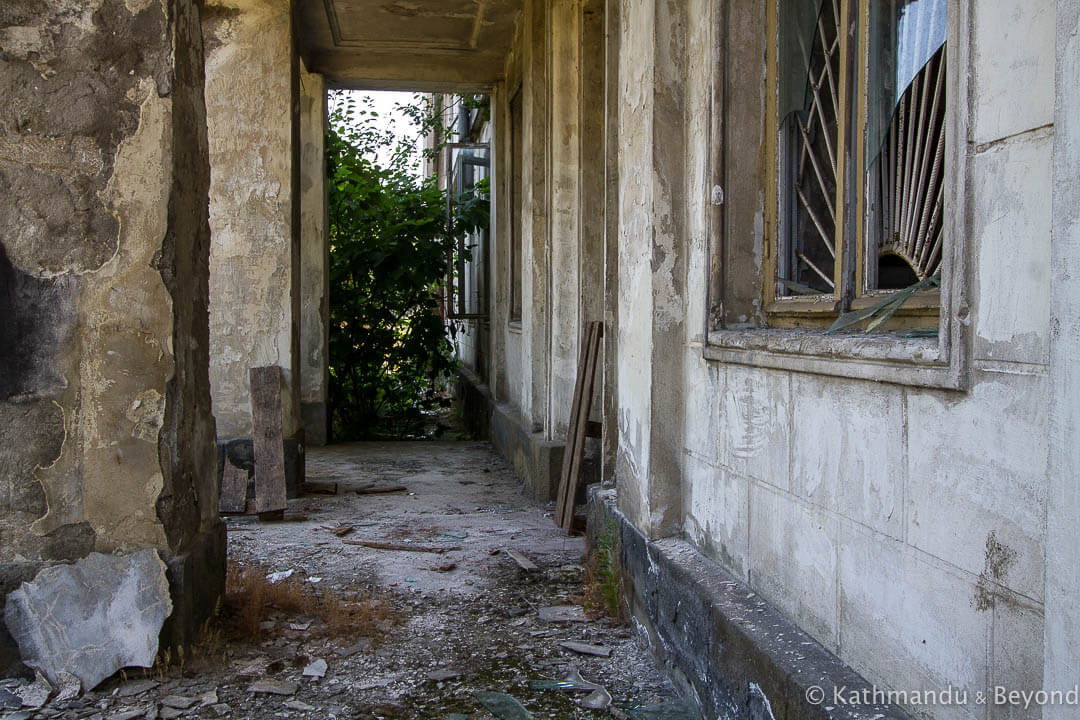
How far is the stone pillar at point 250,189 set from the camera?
7.00 m

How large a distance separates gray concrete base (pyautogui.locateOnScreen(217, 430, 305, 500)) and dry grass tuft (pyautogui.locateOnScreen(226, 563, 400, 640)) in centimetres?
217

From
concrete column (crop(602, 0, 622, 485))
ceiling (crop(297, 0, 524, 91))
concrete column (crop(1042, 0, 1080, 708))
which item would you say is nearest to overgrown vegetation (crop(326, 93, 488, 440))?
ceiling (crop(297, 0, 524, 91))

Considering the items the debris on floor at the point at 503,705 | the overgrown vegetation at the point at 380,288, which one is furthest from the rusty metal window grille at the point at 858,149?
the overgrown vegetation at the point at 380,288

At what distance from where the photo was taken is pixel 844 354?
226 cm

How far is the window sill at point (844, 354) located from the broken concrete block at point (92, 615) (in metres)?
2.20

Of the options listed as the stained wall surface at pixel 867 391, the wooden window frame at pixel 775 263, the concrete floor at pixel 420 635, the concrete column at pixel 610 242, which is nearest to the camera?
the stained wall surface at pixel 867 391

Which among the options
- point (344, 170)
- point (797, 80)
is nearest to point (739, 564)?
point (797, 80)

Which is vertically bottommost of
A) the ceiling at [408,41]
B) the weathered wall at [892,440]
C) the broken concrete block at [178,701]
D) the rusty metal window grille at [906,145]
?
the broken concrete block at [178,701]

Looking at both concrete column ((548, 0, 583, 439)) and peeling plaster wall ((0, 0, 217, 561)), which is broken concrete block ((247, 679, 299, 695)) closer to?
peeling plaster wall ((0, 0, 217, 561))

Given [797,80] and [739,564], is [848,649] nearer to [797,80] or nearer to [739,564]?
[739,564]

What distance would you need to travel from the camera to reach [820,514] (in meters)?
2.45

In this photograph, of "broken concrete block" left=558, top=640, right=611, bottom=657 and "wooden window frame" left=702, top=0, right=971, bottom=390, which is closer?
"wooden window frame" left=702, top=0, right=971, bottom=390

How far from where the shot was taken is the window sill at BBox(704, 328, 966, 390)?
1879 mm

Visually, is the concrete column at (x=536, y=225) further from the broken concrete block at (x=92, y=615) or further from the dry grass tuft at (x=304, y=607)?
the broken concrete block at (x=92, y=615)
